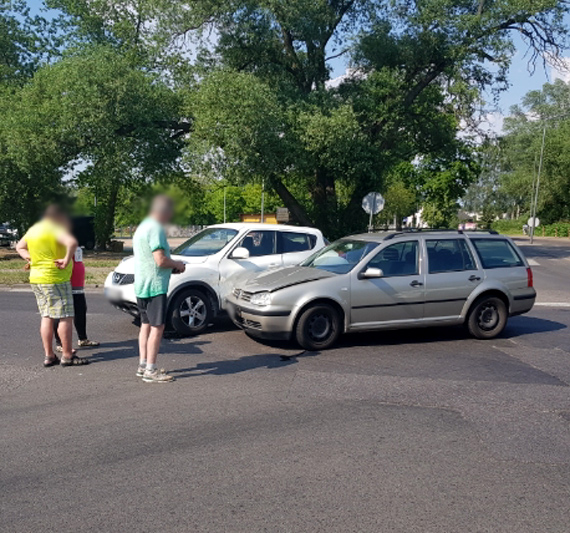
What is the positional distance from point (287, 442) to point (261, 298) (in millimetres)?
3379

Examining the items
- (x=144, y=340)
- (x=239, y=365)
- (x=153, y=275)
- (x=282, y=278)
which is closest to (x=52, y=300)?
(x=144, y=340)

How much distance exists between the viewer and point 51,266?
21.7ft

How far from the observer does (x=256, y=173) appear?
2392cm

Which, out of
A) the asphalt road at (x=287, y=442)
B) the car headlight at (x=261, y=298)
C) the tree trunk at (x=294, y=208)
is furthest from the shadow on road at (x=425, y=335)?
the tree trunk at (x=294, y=208)

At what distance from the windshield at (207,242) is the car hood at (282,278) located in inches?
46.9

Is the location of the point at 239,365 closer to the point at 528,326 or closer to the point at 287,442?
the point at 287,442

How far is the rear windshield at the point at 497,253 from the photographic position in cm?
916

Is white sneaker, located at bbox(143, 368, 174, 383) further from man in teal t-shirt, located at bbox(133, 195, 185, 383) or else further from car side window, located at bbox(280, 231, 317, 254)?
car side window, located at bbox(280, 231, 317, 254)

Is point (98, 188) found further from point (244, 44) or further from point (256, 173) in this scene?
point (244, 44)

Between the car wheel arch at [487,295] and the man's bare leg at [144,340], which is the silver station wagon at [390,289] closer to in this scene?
the car wheel arch at [487,295]

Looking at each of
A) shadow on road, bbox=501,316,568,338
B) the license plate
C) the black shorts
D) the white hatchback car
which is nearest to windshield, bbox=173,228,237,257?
the white hatchback car

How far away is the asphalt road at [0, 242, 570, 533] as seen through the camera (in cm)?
362

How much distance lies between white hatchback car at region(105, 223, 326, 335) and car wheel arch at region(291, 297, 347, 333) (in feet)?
5.46

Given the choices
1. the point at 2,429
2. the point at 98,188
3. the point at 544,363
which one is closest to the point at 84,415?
the point at 2,429
